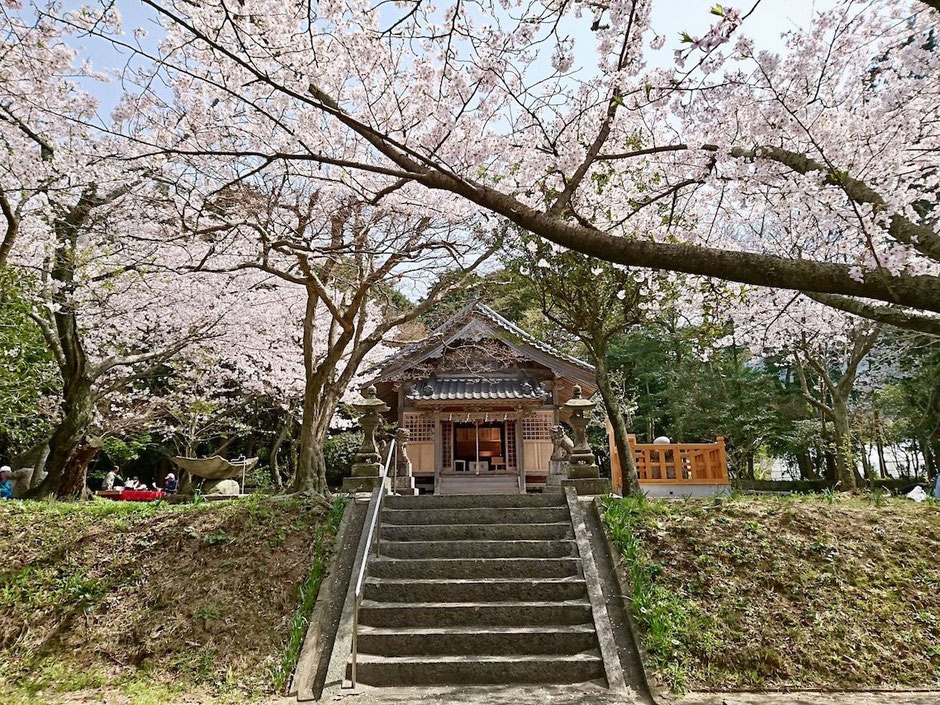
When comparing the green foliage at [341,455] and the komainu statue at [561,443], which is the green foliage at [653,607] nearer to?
the komainu statue at [561,443]

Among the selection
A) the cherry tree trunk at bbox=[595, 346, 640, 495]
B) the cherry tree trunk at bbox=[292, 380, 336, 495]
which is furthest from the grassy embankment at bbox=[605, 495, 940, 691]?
the cherry tree trunk at bbox=[292, 380, 336, 495]

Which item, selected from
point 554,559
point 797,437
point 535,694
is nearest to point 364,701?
point 535,694

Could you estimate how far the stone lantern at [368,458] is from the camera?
28.2 ft

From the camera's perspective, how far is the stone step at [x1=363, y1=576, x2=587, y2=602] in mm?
5855

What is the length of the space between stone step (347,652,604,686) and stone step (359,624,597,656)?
215 mm

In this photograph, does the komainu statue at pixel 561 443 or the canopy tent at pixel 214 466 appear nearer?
the komainu statue at pixel 561 443

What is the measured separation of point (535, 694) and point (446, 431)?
29.5ft

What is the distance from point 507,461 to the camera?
13.4m

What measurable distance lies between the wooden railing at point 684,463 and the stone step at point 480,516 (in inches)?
222

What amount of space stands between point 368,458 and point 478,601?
12.1ft

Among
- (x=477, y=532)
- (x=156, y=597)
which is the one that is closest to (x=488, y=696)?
(x=477, y=532)

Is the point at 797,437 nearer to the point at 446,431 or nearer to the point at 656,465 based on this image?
the point at 656,465

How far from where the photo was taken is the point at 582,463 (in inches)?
343

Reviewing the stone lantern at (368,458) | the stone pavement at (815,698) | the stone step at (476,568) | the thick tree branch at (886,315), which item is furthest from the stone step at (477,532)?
the thick tree branch at (886,315)
